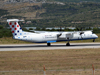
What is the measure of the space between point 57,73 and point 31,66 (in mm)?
5592

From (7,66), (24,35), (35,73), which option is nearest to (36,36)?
(24,35)

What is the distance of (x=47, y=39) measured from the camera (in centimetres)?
4609

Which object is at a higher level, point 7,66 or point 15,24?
point 15,24

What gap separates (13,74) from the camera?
787 inches

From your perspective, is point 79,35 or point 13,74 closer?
point 13,74

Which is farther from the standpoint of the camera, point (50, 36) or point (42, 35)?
point (50, 36)

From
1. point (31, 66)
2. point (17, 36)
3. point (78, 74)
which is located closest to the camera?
point (78, 74)

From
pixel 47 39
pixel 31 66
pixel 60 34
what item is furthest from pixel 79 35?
pixel 31 66

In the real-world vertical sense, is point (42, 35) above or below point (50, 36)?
above

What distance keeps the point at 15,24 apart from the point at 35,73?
26.3 metres

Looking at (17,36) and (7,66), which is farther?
(17,36)

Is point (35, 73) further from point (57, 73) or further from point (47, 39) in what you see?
point (47, 39)

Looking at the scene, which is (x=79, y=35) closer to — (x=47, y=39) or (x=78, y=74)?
(x=47, y=39)

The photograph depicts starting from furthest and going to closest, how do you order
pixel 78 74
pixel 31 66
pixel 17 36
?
1. pixel 17 36
2. pixel 31 66
3. pixel 78 74
